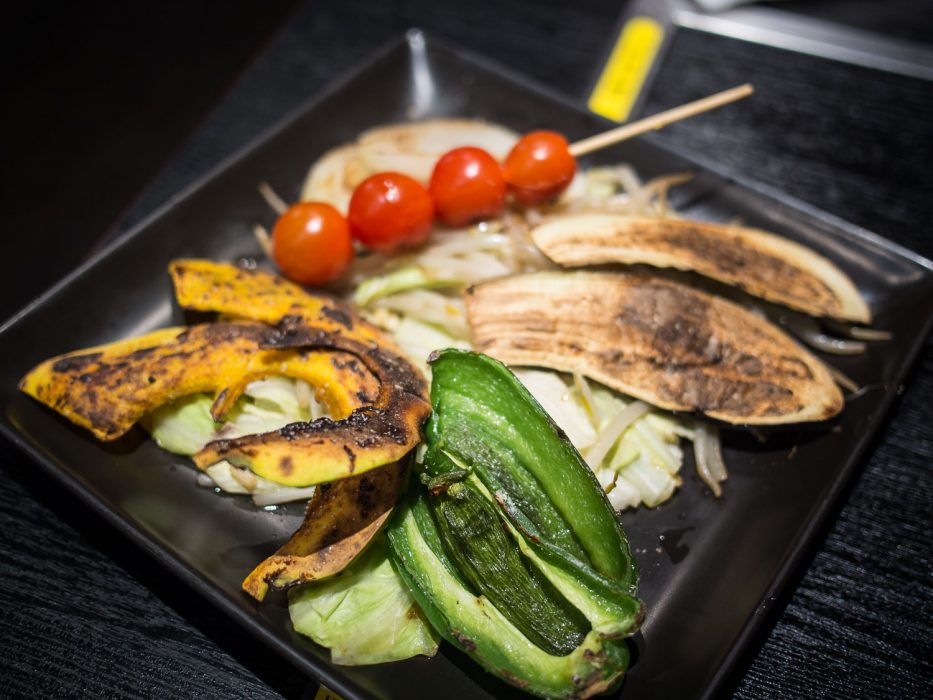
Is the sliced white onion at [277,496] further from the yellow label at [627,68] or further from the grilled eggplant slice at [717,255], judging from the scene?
the yellow label at [627,68]

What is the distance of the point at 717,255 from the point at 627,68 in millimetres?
2411

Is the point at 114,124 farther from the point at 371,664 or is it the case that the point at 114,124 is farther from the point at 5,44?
the point at 371,664

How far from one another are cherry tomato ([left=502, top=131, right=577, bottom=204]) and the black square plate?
57 cm

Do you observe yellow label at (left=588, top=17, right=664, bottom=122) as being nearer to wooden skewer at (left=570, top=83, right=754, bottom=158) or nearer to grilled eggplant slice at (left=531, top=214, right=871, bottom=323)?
→ wooden skewer at (left=570, top=83, right=754, bottom=158)

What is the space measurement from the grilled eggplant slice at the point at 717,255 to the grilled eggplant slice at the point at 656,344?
0.32 ft

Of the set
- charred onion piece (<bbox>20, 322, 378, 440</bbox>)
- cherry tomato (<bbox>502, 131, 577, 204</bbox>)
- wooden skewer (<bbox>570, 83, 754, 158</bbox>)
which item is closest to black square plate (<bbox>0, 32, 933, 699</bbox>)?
charred onion piece (<bbox>20, 322, 378, 440</bbox>)

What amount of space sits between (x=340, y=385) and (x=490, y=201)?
48.2 inches

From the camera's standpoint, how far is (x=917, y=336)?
3.18m

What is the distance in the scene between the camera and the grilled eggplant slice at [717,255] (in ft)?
10.2

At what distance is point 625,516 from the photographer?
2867 mm

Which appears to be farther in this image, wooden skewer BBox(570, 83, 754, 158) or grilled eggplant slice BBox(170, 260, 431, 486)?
wooden skewer BBox(570, 83, 754, 158)

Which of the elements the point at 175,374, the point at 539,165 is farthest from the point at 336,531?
the point at 539,165

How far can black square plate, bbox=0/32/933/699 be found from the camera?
2.38m

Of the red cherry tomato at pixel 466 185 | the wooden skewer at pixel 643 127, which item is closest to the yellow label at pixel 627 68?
the wooden skewer at pixel 643 127
